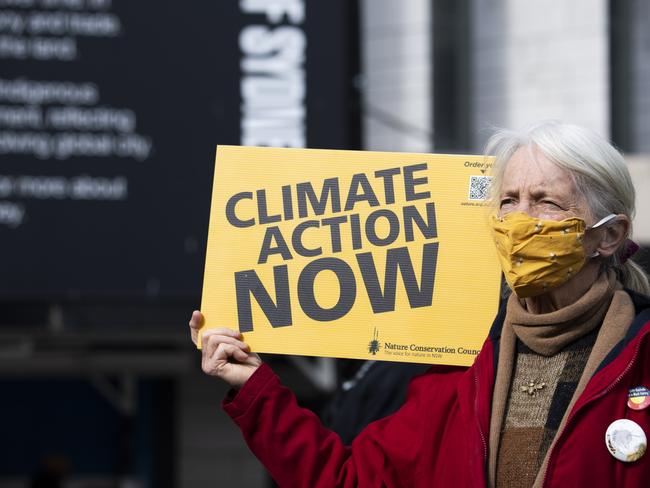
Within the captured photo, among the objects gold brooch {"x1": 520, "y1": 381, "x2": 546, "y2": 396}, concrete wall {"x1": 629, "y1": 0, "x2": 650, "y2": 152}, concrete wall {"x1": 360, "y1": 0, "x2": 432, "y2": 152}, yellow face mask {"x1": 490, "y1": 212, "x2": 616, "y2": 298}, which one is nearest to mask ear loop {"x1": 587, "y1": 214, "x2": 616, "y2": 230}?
yellow face mask {"x1": 490, "y1": 212, "x2": 616, "y2": 298}

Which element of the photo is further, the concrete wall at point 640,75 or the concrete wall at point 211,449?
the concrete wall at point 211,449

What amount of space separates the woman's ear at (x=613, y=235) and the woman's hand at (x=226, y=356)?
67 centimetres

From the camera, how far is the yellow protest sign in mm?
2598

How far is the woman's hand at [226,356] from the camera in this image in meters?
2.42

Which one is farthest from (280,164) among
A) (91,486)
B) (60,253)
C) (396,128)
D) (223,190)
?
(91,486)

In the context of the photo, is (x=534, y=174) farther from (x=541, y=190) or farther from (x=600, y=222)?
(x=600, y=222)

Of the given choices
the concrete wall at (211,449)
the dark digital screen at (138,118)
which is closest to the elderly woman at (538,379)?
the dark digital screen at (138,118)

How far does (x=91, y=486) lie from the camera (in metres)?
9.66

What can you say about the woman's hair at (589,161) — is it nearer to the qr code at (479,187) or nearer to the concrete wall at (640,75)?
the qr code at (479,187)

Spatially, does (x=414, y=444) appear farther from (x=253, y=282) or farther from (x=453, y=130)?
(x=453, y=130)

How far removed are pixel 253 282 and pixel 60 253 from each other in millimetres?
4269

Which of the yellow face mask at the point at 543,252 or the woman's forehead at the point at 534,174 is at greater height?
the woman's forehead at the point at 534,174

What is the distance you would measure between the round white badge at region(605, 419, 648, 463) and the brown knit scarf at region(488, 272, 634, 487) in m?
0.09

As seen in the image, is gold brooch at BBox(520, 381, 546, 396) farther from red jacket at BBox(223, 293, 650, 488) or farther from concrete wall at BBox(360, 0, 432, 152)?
concrete wall at BBox(360, 0, 432, 152)
